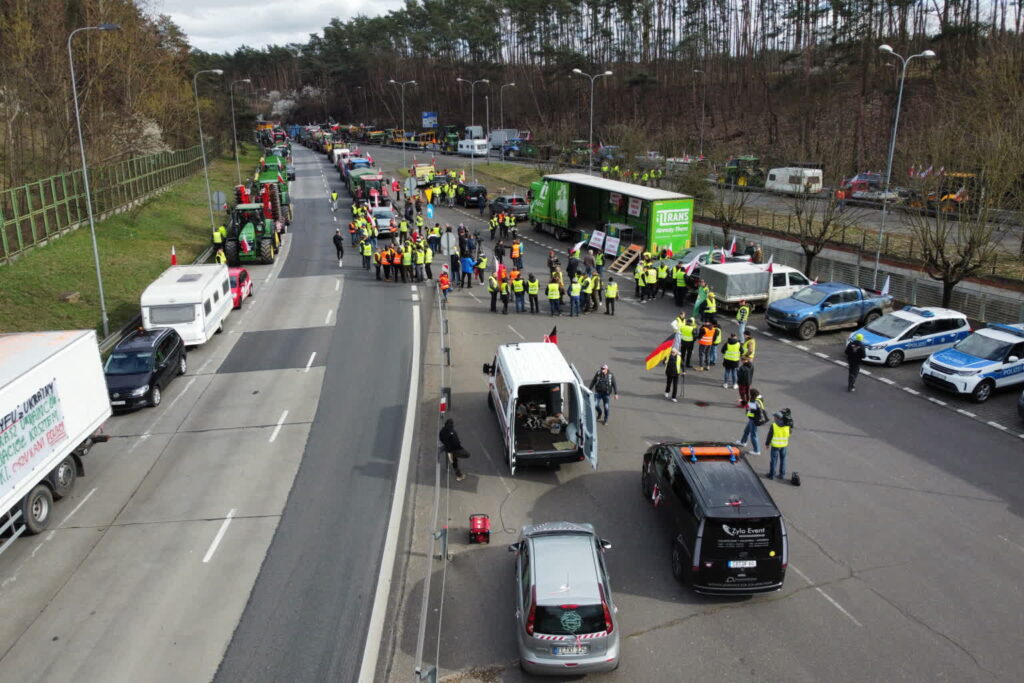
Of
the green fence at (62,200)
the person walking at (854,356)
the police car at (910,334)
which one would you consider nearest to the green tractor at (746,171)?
the police car at (910,334)

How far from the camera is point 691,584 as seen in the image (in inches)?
431

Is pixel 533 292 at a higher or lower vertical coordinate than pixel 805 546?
higher

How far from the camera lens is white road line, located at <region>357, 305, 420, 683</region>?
9.95 m

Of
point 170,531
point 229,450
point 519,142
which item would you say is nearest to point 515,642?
point 170,531

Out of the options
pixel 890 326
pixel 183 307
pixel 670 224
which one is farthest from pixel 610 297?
pixel 183 307

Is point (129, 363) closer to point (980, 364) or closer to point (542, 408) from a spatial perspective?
point (542, 408)

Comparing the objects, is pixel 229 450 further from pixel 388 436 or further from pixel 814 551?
pixel 814 551

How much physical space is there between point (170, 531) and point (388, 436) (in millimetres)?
5183

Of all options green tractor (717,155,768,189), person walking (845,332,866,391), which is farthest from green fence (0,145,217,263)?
green tractor (717,155,768,189)

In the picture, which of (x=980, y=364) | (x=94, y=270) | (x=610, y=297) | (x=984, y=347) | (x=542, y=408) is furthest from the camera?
(x=94, y=270)

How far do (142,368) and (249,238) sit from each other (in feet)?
61.0

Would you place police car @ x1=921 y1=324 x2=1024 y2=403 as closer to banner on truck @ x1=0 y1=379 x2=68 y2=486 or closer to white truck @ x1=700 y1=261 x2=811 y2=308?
white truck @ x1=700 y1=261 x2=811 y2=308

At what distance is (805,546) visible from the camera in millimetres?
12438

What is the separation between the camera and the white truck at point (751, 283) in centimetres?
2633
